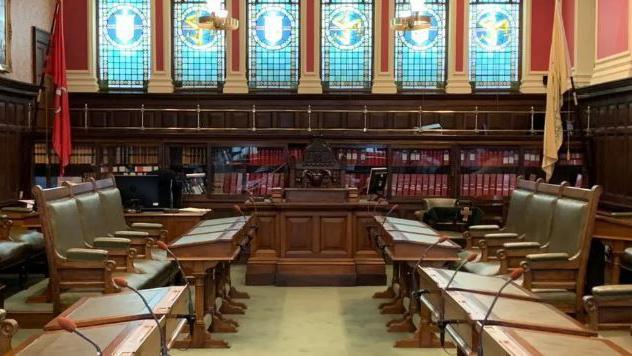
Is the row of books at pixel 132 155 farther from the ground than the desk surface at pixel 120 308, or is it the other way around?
the row of books at pixel 132 155

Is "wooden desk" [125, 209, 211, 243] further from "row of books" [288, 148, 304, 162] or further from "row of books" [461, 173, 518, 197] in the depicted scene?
"row of books" [461, 173, 518, 197]

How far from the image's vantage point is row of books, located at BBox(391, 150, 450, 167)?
38.4 ft

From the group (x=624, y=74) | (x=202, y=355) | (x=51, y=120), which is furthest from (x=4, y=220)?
(x=624, y=74)

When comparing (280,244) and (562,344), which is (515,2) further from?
(562,344)

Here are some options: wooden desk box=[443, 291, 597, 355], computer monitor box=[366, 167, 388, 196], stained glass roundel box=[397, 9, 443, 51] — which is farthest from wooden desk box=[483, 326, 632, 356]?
stained glass roundel box=[397, 9, 443, 51]

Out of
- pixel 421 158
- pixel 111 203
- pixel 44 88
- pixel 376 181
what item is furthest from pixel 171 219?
pixel 44 88

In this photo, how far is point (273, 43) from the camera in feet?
43.7

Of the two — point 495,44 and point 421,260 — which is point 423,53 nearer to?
point 495,44

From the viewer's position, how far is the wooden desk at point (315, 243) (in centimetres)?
902

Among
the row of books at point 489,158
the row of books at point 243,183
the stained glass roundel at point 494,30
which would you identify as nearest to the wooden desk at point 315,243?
the row of books at point 243,183

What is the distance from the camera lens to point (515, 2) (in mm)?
13414

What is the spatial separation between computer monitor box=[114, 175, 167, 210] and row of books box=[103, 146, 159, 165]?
8.58ft

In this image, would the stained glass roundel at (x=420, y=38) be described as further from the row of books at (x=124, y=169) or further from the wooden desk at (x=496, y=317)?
the wooden desk at (x=496, y=317)

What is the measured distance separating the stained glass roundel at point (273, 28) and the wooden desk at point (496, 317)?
31.6ft
